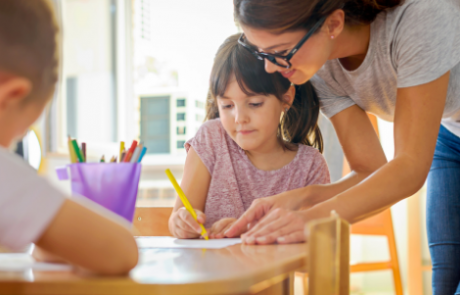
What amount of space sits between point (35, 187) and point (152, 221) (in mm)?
802

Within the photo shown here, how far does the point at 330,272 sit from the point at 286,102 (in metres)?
0.75

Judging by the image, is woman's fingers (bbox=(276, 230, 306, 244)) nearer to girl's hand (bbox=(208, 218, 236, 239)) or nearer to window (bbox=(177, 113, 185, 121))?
girl's hand (bbox=(208, 218, 236, 239))

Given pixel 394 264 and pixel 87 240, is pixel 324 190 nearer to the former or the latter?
pixel 87 240

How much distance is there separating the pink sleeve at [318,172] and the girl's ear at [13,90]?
2.87 ft

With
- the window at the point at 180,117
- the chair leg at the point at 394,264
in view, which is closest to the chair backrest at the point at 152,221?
the chair leg at the point at 394,264

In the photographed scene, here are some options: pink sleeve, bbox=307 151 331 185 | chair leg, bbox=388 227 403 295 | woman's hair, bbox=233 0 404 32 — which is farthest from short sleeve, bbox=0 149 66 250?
chair leg, bbox=388 227 403 295

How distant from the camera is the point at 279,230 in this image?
2.12 feet

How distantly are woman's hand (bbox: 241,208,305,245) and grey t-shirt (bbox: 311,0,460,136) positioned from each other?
0.42 m

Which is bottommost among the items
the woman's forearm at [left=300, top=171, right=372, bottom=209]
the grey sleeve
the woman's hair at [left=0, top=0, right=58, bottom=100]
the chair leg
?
the chair leg

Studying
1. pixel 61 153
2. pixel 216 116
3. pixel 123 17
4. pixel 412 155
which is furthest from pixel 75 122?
pixel 412 155

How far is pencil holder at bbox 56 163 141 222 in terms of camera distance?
0.65 m

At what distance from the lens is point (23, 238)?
31 cm

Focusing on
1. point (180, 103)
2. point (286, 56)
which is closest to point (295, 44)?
A: point (286, 56)

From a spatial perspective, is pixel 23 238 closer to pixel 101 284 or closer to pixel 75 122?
pixel 101 284
